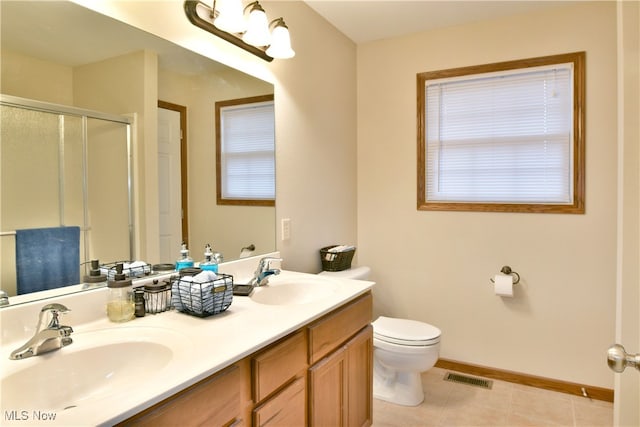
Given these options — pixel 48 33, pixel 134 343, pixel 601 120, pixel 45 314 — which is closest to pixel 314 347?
pixel 134 343

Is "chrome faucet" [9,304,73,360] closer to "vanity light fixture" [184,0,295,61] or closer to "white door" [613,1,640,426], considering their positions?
"vanity light fixture" [184,0,295,61]

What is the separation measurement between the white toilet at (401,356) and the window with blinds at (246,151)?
30.4 inches

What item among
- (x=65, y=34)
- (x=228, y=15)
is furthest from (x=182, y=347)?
(x=228, y=15)

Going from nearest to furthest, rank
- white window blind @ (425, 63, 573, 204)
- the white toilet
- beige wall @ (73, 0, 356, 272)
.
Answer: beige wall @ (73, 0, 356, 272) → the white toilet → white window blind @ (425, 63, 573, 204)

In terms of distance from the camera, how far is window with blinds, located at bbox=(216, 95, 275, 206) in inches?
75.9

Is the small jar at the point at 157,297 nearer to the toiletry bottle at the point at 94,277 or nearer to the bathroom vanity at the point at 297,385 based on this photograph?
the toiletry bottle at the point at 94,277

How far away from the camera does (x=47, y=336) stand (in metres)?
1.02

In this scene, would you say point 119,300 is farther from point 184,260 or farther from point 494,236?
point 494,236

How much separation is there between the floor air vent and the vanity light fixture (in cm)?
234

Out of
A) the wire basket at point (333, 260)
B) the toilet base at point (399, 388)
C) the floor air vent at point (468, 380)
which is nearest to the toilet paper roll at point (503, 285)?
the floor air vent at point (468, 380)

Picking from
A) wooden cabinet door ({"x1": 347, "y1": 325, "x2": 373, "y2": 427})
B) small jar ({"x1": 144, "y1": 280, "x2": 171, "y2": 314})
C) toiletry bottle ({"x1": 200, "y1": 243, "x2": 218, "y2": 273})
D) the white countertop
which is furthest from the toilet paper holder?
small jar ({"x1": 144, "y1": 280, "x2": 171, "y2": 314})

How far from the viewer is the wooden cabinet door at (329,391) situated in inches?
57.9

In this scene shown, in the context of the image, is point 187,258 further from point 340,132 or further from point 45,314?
point 340,132

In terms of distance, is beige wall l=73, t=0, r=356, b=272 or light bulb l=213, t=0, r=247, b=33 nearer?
light bulb l=213, t=0, r=247, b=33
